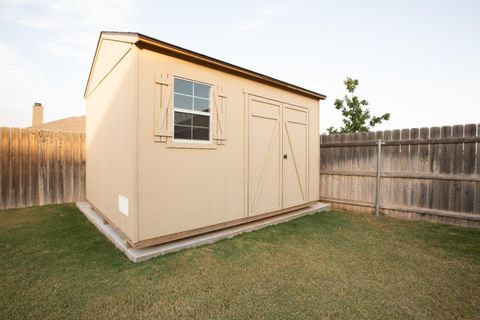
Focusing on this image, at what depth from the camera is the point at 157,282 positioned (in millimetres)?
2672

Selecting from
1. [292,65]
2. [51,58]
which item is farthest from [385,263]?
[51,58]

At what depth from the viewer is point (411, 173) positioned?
555cm

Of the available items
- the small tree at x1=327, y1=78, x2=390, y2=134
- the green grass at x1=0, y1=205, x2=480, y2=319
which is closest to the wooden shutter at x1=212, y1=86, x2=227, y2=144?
the green grass at x1=0, y1=205, x2=480, y2=319

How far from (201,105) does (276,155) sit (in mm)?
2282

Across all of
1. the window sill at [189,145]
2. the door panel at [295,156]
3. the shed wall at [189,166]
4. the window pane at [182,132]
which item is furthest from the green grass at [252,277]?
the window pane at [182,132]

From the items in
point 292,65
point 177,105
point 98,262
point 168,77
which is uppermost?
point 292,65

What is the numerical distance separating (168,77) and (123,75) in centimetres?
86

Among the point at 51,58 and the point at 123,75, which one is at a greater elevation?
the point at 51,58

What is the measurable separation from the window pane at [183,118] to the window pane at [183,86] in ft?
1.34

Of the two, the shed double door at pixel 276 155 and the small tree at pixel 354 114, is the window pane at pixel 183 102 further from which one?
the small tree at pixel 354 114

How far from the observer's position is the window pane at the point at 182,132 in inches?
147

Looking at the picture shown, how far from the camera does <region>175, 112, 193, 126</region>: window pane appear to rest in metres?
A: 3.72

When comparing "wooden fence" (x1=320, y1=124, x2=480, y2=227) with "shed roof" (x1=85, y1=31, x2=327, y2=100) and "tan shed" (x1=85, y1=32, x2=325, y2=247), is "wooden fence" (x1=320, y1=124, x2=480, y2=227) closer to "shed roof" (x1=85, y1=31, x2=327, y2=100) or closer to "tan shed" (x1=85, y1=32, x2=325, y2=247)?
"tan shed" (x1=85, y1=32, x2=325, y2=247)

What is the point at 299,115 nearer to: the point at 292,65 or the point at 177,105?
the point at 177,105
